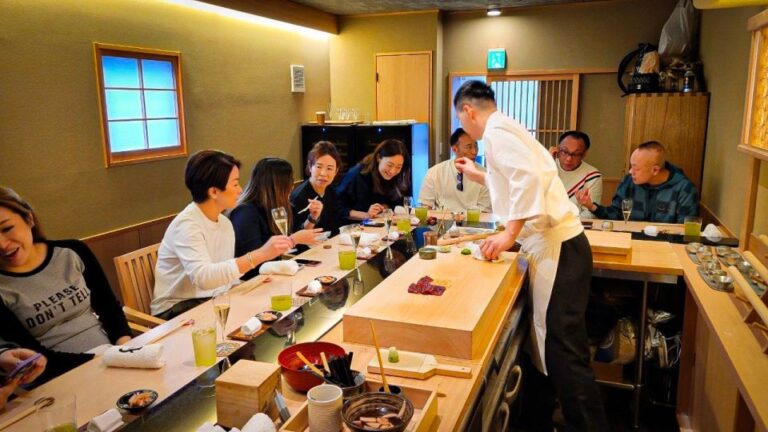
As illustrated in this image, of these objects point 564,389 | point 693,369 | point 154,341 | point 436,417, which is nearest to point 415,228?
point 564,389

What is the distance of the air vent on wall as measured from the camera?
21.1ft

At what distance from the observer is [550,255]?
97.2 inches

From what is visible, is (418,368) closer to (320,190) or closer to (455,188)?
(320,190)

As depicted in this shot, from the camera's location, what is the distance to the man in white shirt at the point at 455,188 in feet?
15.1

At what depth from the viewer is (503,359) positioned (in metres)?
2.04

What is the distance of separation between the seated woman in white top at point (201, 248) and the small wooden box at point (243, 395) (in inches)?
45.2

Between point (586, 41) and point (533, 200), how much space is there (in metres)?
4.74

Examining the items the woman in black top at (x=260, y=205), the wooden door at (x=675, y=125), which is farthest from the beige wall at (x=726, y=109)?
the woman in black top at (x=260, y=205)

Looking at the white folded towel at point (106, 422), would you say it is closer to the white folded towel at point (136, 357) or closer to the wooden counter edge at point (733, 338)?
the white folded towel at point (136, 357)

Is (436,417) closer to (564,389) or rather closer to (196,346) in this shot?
(196,346)

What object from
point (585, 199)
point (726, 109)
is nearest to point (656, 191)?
point (585, 199)

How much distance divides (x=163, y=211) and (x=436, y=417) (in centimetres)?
405

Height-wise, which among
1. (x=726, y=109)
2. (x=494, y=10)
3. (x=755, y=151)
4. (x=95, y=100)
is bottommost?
(x=755, y=151)

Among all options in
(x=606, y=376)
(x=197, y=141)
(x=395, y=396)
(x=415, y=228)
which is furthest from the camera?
(x=197, y=141)
